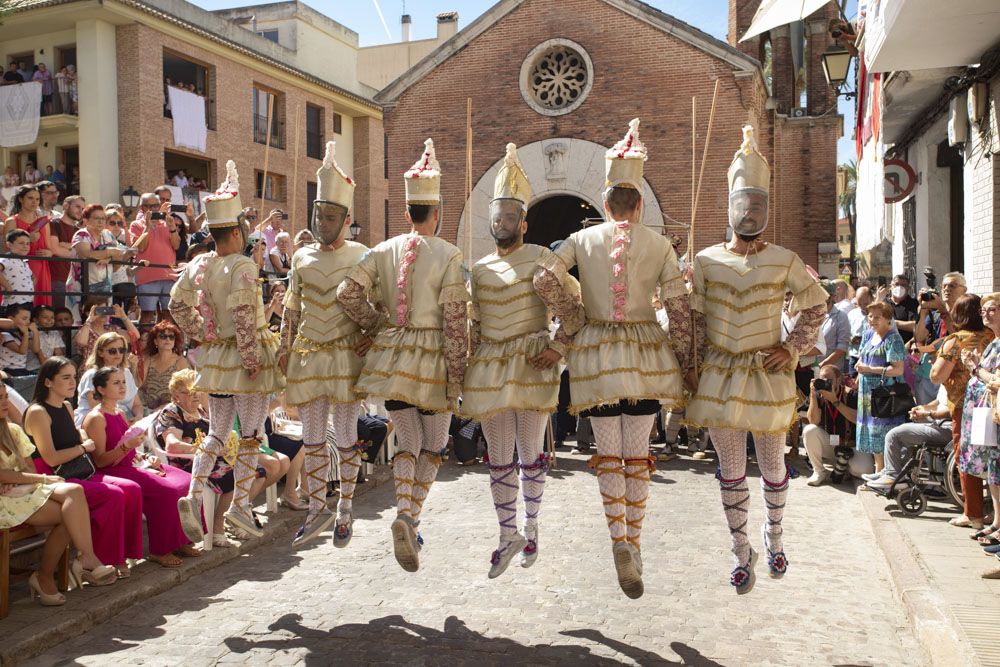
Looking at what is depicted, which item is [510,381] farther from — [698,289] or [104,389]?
[104,389]

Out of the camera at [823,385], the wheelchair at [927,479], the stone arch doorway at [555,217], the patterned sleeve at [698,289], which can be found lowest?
the wheelchair at [927,479]

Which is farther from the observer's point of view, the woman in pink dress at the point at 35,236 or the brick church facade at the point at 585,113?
the brick church facade at the point at 585,113

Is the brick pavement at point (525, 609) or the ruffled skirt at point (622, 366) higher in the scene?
the ruffled skirt at point (622, 366)

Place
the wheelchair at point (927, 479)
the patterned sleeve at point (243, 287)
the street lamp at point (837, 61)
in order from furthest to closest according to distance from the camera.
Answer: the street lamp at point (837, 61), the wheelchair at point (927, 479), the patterned sleeve at point (243, 287)

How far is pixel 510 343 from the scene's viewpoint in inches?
226

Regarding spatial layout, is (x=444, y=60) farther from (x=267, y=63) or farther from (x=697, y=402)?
(x=697, y=402)

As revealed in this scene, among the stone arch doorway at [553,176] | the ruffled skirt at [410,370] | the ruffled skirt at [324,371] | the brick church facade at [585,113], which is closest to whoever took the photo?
the ruffled skirt at [410,370]

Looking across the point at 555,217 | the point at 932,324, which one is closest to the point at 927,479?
the point at 932,324

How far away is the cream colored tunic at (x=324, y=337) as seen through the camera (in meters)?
6.14

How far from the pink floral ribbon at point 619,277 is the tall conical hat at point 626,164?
0.36m

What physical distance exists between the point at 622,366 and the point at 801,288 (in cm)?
123

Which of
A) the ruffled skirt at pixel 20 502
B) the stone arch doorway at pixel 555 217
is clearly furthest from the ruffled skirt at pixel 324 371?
the stone arch doorway at pixel 555 217

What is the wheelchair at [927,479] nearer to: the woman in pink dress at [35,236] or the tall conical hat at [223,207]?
the tall conical hat at [223,207]

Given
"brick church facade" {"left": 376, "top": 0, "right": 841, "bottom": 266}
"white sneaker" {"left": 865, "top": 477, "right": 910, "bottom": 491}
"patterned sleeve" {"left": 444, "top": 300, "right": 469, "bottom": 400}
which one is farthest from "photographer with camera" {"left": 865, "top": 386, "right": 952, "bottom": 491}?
"brick church facade" {"left": 376, "top": 0, "right": 841, "bottom": 266}
